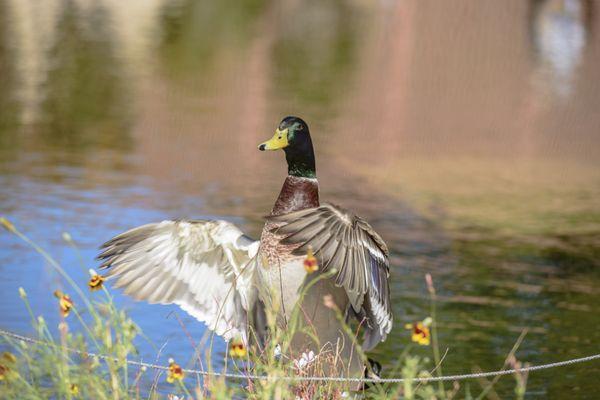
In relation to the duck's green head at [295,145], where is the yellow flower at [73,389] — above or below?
below

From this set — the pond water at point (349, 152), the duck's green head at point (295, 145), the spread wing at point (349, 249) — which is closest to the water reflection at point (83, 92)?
the pond water at point (349, 152)

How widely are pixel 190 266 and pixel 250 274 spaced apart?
0.74 feet

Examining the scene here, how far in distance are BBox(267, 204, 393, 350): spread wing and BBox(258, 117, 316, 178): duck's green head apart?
59 centimetres

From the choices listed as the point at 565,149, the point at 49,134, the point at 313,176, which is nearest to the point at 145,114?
the point at 49,134

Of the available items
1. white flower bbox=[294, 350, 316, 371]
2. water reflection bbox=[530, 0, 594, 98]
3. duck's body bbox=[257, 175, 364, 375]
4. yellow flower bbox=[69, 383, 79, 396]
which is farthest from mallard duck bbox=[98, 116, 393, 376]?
water reflection bbox=[530, 0, 594, 98]

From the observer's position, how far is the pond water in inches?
281

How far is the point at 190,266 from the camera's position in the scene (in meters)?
4.83

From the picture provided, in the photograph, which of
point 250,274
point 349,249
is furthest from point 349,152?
point 349,249

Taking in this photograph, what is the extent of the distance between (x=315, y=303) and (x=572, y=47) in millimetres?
17291

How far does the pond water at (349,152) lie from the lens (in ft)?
23.4

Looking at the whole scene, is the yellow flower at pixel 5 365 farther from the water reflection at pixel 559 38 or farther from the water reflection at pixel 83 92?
the water reflection at pixel 559 38

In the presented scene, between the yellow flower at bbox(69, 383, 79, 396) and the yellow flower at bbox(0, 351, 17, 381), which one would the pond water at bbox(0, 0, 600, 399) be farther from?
the yellow flower at bbox(0, 351, 17, 381)

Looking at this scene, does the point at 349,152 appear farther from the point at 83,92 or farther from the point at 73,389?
the point at 73,389

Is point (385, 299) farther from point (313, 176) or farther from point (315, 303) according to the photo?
point (313, 176)
